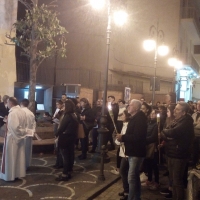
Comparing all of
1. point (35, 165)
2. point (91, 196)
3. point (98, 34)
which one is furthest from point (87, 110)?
point (98, 34)

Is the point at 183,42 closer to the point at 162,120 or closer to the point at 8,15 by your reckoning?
the point at 8,15

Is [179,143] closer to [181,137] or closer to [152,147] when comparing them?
[181,137]

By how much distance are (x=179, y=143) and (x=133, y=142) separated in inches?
32.2

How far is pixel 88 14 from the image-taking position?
23438mm

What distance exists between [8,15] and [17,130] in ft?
31.9

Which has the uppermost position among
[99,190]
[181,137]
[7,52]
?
[7,52]

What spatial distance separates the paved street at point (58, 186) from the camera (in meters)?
6.46

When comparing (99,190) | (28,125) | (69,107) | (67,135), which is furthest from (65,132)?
(99,190)

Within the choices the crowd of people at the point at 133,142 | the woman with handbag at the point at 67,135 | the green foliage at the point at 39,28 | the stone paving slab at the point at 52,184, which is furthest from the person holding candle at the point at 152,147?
the green foliage at the point at 39,28

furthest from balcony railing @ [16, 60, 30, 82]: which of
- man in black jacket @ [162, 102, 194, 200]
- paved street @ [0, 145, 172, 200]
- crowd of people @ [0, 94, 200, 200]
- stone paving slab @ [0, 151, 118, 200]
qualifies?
man in black jacket @ [162, 102, 194, 200]

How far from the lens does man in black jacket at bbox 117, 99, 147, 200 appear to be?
5.50 metres

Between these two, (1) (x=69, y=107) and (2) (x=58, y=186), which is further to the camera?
(1) (x=69, y=107)

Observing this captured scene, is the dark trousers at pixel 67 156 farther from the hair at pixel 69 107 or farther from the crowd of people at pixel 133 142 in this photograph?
the hair at pixel 69 107

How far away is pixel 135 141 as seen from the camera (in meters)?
5.51
